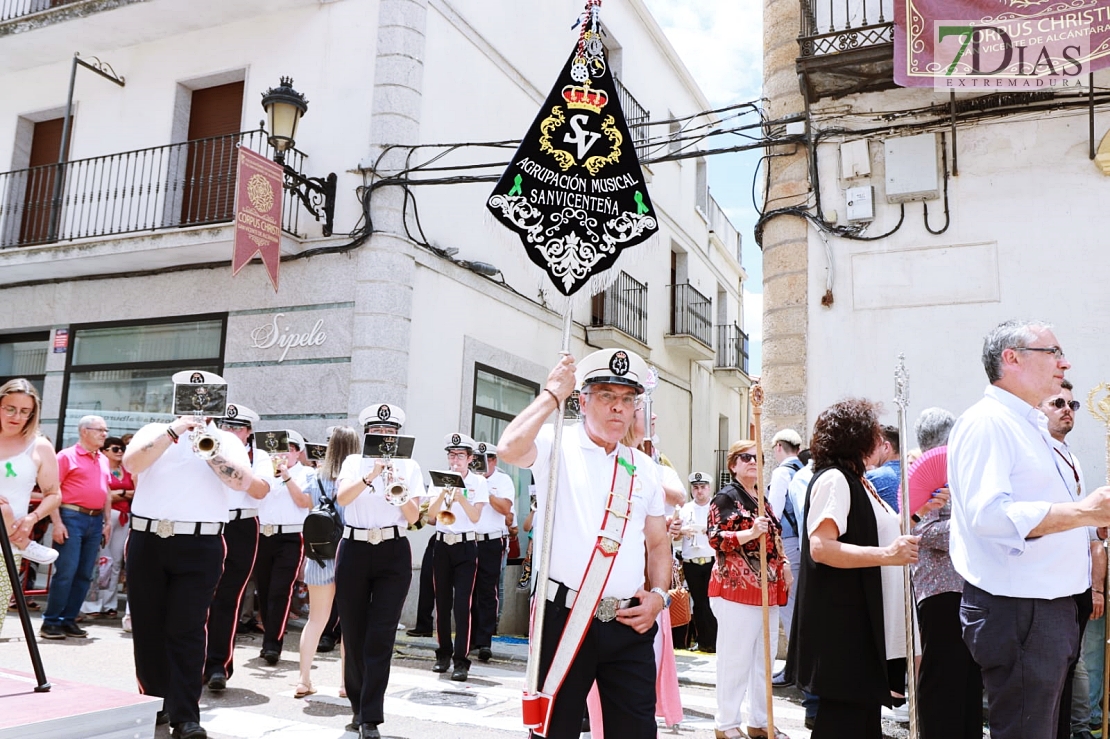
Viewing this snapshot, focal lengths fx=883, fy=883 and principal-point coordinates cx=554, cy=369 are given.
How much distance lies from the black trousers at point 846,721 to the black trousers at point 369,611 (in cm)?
270

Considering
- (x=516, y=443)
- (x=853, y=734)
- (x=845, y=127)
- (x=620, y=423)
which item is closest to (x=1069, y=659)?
(x=853, y=734)

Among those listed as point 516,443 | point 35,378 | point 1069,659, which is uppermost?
point 35,378

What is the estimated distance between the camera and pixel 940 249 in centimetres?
880

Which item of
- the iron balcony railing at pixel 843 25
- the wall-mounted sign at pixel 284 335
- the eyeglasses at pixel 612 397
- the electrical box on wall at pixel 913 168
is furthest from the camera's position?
the wall-mounted sign at pixel 284 335

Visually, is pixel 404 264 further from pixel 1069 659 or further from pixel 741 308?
pixel 741 308

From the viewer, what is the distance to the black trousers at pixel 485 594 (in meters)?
8.94

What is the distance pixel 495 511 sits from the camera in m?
9.22

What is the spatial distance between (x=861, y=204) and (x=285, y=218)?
23.2 feet

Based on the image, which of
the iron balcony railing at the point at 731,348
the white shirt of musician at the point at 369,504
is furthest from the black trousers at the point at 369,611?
the iron balcony railing at the point at 731,348

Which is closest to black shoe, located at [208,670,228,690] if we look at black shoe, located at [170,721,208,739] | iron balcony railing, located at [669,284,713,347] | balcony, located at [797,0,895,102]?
black shoe, located at [170,721,208,739]

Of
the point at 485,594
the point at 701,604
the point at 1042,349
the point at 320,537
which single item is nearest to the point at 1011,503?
the point at 1042,349

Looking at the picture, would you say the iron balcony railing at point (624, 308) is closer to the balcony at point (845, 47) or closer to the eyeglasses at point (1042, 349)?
the balcony at point (845, 47)

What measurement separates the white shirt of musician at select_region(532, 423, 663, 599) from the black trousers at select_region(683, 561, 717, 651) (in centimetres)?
735

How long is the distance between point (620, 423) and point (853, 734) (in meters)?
1.85
